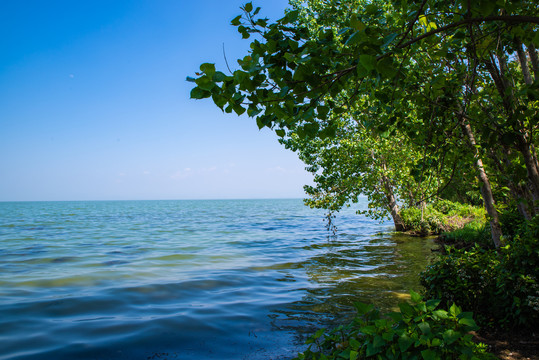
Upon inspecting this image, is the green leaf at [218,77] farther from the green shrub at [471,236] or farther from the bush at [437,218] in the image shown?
the bush at [437,218]

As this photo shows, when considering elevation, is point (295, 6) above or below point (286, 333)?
above

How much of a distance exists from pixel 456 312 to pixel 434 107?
2413 millimetres

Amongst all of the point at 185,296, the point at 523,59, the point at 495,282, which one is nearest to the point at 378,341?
the point at 495,282

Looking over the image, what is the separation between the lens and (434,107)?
4.20 meters

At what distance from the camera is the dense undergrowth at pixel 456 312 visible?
8.72ft

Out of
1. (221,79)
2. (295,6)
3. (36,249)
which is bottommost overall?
(36,249)

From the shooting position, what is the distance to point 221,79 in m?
2.13

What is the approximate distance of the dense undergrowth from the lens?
8.72 ft

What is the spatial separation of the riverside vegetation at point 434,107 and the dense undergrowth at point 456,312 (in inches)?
0.6

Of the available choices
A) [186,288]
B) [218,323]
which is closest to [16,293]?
[186,288]

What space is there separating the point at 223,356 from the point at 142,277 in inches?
265

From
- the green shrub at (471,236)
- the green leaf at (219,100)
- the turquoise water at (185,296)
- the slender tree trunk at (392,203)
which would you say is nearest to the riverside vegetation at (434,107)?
the green leaf at (219,100)

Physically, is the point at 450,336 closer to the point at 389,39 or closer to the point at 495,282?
the point at 389,39

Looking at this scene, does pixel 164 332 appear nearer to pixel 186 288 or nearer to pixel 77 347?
pixel 77 347
